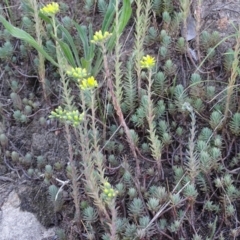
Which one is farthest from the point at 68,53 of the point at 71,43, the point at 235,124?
the point at 235,124

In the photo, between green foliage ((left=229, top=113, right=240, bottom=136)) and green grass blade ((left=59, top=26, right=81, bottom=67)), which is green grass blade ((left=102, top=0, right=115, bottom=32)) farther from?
green foliage ((left=229, top=113, right=240, bottom=136))

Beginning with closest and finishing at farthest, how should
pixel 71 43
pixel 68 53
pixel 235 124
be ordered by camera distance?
pixel 235 124 < pixel 68 53 < pixel 71 43

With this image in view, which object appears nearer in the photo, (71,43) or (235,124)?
(235,124)

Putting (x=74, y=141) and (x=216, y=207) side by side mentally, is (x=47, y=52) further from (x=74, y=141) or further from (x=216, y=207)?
(x=216, y=207)

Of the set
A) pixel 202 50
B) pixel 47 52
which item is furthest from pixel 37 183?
pixel 202 50

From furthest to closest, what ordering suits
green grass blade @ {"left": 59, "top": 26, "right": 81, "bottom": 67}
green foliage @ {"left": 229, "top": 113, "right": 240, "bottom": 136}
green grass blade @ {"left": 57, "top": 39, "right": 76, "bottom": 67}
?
green grass blade @ {"left": 59, "top": 26, "right": 81, "bottom": 67}, green grass blade @ {"left": 57, "top": 39, "right": 76, "bottom": 67}, green foliage @ {"left": 229, "top": 113, "right": 240, "bottom": 136}

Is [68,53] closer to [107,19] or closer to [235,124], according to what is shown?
[107,19]

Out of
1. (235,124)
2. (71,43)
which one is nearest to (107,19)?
(71,43)

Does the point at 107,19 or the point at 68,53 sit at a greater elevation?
the point at 107,19

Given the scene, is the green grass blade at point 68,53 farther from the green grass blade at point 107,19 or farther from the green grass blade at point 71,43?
the green grass blade at point 107,19

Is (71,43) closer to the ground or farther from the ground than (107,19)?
closer to the ground

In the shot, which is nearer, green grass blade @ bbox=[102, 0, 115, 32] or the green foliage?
the green foliage

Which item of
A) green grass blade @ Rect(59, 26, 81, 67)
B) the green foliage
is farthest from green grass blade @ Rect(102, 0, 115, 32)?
the green foliage

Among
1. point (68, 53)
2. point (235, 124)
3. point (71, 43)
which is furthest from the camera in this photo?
point (71, 43)
